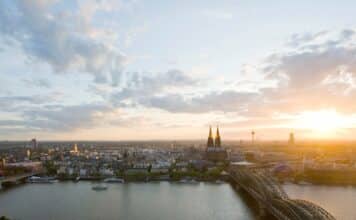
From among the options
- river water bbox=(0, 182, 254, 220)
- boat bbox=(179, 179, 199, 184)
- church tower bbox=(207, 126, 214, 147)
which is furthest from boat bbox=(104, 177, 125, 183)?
church tower bbox=(207, 126, 214, 147)

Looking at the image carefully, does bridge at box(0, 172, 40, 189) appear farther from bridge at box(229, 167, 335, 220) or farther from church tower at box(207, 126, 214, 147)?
church tower at box(207, 126, 214, 147)

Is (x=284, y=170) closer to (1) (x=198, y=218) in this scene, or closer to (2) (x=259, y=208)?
(2) (x=259, y=208)

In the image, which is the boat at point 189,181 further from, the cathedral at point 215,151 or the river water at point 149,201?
the cathedral at point 215,151

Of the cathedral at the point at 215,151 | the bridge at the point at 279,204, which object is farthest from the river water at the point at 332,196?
the cathedral at the point at 215,151

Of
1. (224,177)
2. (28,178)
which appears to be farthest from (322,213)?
(28,178)

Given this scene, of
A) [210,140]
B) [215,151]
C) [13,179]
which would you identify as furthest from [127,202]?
[210,140]

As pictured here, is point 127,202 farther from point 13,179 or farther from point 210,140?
point 210,140
